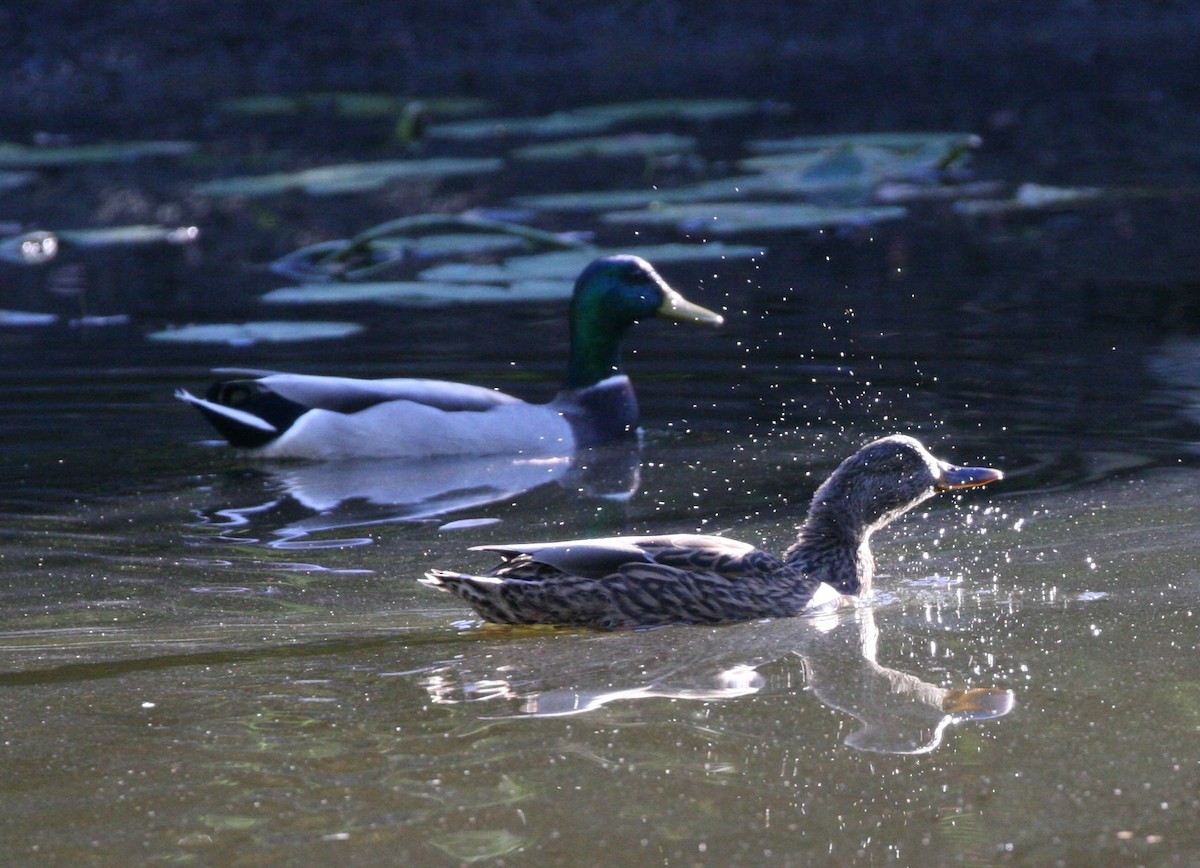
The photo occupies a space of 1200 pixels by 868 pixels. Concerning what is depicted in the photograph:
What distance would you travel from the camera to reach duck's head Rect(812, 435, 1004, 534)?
19.3 ft

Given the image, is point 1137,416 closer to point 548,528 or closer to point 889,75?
point 548,528

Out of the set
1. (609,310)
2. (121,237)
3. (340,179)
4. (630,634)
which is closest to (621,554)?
(630,634)

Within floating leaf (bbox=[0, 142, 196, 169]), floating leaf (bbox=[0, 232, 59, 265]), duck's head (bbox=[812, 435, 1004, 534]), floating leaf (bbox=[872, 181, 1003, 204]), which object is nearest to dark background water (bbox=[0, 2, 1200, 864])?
floating leaf (bbox=[0, 232, 59, 265])

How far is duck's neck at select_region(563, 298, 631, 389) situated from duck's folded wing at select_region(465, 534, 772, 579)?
10.8 feet

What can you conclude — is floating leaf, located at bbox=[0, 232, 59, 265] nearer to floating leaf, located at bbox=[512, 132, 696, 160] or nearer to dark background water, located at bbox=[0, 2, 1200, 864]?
dark background water, located at bbox=[0, 2, 1200, 864]

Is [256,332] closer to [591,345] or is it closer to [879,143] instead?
[591,345]

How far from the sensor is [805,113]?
770 inches

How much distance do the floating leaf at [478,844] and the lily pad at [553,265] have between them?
680 cm

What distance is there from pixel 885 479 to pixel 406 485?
2461mm

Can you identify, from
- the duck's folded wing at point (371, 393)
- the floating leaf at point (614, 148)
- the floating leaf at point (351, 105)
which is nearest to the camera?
the duck's folded wing at point (371, 393)

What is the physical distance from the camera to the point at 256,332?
31.7 ft

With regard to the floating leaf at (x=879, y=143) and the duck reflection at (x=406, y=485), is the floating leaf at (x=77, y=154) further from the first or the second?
the duck reflection at (x=406, y=485)

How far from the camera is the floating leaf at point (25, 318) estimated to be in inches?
421

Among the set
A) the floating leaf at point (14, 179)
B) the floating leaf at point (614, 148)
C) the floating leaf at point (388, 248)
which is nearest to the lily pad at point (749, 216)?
the floating leaf at point (388, 248)
